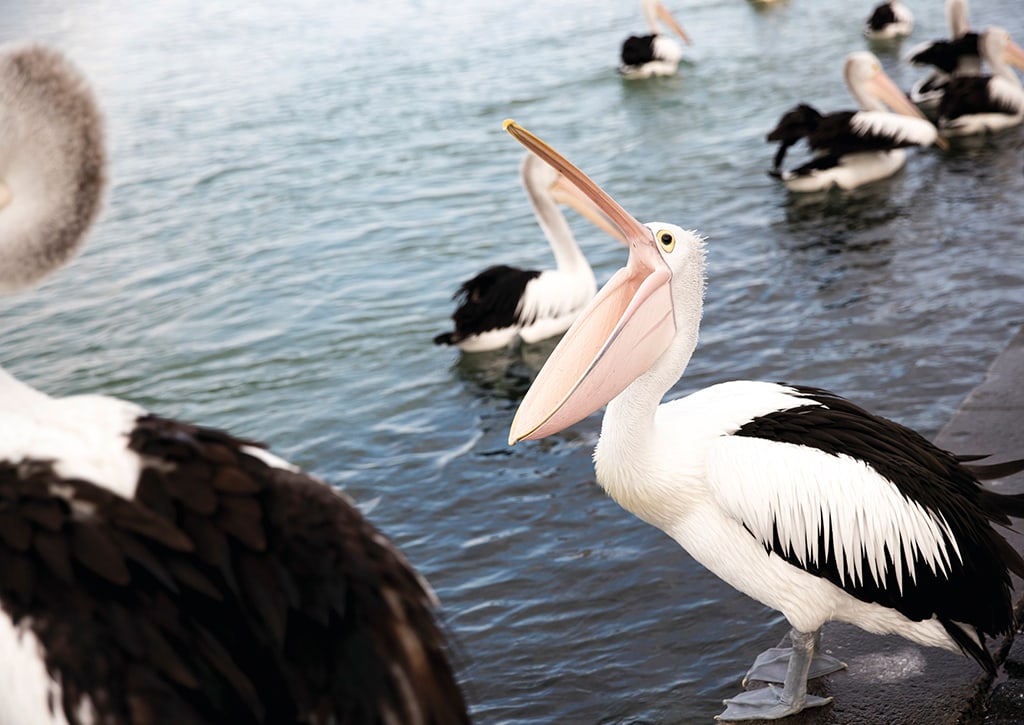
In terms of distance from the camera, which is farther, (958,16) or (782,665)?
(958,16)

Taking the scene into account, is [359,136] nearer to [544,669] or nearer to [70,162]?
[544,669]

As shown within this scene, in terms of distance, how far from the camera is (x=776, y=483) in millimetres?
2607

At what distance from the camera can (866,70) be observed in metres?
7.93

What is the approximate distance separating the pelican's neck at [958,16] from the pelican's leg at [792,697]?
8.38 m

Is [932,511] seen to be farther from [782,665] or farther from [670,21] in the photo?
[670,21]

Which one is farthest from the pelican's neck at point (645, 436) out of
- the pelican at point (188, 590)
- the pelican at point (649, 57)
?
the pelican at point (649, 57)

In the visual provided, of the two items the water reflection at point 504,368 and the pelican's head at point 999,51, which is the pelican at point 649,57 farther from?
the water reflection at point 504,368

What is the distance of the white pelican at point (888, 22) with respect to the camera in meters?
11.6

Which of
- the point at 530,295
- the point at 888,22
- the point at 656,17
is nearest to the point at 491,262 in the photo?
the point at 530,295

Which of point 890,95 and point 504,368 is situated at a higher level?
point 890,95

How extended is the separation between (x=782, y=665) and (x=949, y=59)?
774 centimetres

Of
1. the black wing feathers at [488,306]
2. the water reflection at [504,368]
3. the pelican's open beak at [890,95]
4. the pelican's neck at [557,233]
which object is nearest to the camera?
the water reflection at [504,368]

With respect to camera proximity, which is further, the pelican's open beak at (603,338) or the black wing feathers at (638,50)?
the black wing feathers at (638,50)

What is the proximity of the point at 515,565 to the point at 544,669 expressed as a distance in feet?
2.05
